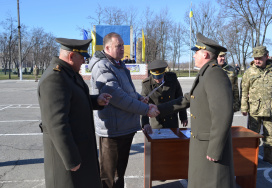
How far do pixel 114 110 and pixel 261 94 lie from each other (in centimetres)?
321

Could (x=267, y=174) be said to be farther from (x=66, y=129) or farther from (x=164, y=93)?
(x=66, y=129)

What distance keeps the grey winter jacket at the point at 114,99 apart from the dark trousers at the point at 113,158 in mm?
122

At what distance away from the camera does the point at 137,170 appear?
4406 millimetres

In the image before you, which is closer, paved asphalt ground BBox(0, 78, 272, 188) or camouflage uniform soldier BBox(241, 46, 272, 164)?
paved asphalt ground BBox(0, 78, 272, 188)

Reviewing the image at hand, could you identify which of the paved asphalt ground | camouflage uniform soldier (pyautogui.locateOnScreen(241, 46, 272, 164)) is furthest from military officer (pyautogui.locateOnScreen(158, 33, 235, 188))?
camouflage uniform soldier (pyautogui.locateOnScreen(241, 46, 272, 164))

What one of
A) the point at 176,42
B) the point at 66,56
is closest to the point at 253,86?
the point at 66,56

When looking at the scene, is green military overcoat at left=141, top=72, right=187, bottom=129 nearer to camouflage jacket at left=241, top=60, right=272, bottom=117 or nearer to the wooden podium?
the wooden podium

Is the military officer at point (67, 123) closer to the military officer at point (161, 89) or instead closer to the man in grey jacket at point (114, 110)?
the man in grey jacket at point (114, 110)

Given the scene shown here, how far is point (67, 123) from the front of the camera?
81.0 inches

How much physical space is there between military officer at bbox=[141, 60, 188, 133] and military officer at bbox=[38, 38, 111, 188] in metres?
1.57

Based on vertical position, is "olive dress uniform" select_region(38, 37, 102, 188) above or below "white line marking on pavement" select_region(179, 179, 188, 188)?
above

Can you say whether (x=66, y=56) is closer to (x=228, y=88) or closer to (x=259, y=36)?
(x=228, y=88)

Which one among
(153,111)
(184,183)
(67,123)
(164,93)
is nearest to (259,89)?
(164,93)

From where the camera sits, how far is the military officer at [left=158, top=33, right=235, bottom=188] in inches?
86.7
